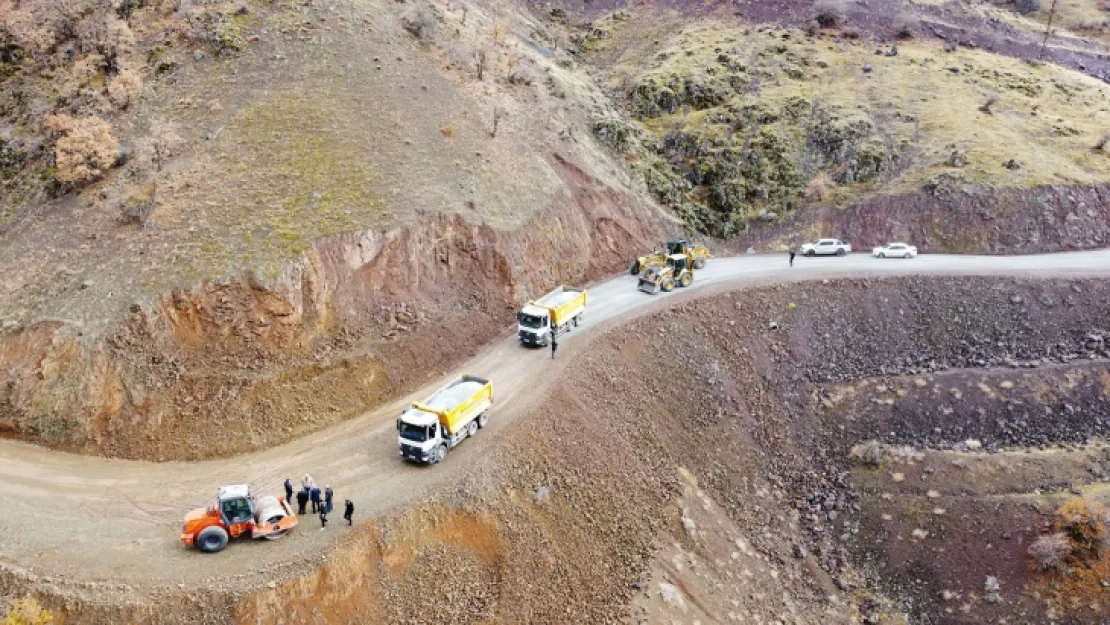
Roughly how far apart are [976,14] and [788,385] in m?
55.2

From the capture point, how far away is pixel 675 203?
46875 mm

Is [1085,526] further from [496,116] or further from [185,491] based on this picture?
[496,116]

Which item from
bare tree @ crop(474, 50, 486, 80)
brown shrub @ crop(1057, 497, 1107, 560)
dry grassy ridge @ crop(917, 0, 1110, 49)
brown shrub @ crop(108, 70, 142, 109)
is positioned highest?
brown shrub @ crop(108, 70, 142, 109)

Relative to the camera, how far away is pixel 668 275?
3878cm

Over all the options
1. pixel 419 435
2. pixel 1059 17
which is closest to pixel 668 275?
pixel 419 435

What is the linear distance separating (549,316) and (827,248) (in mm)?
20640

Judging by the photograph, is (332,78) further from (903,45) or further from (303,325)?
(903,45)

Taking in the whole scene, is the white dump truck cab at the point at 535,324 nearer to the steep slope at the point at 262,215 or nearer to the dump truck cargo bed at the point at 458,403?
the steep slope at the point at 262,215

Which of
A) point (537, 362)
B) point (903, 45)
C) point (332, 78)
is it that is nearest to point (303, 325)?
point (537, 362)

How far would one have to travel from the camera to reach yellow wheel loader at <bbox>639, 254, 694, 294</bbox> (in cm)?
3841

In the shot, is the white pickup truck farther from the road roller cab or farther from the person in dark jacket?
the road roller cab

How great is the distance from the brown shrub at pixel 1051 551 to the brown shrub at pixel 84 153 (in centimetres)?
4140

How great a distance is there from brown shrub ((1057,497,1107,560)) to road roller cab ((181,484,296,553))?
27.7 m

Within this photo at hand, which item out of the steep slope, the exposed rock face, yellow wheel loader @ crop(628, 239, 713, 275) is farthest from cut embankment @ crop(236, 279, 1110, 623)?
the steep slope
